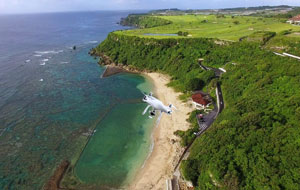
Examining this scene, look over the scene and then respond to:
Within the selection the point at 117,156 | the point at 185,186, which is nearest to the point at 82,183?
the point at 117,156

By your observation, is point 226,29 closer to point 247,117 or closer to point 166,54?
point 166,54

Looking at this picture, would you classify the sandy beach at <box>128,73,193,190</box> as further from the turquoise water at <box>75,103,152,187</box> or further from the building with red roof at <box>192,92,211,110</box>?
the building with red roof at <box>192,92,211,110</box>

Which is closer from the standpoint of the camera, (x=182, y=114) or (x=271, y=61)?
(x=182, y=114)

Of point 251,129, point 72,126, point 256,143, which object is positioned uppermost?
point 251,129

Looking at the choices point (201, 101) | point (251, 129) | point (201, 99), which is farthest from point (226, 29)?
point (251, 129)

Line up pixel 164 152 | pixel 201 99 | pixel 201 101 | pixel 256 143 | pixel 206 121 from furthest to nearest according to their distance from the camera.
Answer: pixel 201 99 < pixel 201 101 < pixel 206 121 < pixel 164 152 < pixel 256 143

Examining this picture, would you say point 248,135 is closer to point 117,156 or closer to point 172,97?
point 117,156

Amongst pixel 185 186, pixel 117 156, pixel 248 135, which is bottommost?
pixel 117 156
